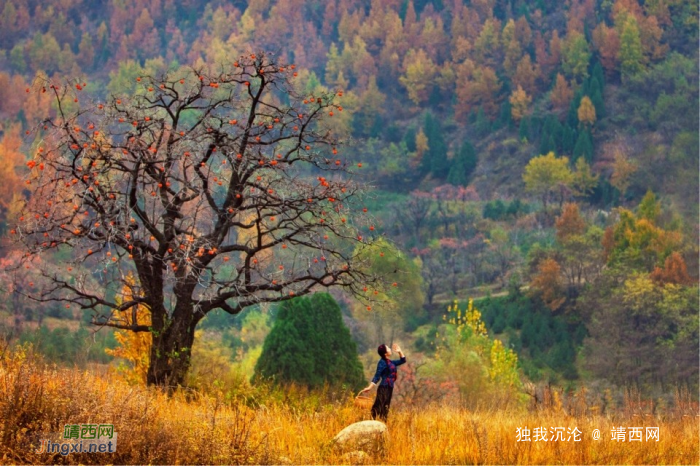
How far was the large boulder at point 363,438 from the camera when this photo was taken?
8078 mm

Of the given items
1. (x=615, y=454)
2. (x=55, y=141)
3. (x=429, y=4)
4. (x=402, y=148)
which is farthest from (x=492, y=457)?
(x=429, y=4)

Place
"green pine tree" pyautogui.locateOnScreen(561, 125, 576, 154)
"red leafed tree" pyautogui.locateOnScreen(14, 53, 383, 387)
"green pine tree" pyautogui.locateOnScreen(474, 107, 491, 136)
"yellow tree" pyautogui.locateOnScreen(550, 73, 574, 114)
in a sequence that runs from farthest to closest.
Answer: "green pine tree" pyautogui.locateOnScreen(474, 107, 491, 136), "yellow tree" pyautogui.locateOnScreen(550, 73, 574, 114), "green pine tree" pyautogui.locateOnScreen(561, 125, 576, 154), "red leafed tree" pyautogui.locateOnScreen(14, 53, 383, 387)

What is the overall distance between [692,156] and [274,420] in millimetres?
70983

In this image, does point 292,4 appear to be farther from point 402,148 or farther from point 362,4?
point 402,148

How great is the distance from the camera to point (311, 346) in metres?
25.5

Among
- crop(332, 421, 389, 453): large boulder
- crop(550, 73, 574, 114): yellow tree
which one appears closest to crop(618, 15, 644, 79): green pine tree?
crop(550, 73, 574, 114): yellow tree

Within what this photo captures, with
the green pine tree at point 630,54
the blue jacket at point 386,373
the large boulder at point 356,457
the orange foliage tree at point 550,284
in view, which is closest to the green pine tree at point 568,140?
the green pine tree at point 630,54

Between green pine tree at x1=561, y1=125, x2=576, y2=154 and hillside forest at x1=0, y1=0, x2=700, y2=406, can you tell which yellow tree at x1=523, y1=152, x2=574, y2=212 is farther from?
green pine tree at x1=561, y1=125, x2=576, y2=154

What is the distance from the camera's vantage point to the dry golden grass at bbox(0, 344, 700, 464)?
727cm

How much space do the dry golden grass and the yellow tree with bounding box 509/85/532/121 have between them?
8670 centimetres

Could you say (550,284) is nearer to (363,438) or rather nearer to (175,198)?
(175,198)

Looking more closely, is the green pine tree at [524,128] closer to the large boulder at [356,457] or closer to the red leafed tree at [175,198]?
the red leafed tree at [175,198]

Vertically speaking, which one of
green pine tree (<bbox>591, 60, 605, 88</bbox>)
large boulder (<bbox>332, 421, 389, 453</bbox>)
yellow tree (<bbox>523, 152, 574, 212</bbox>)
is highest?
green pine tree (<bbox>591, 60, 605, 88</bbox>)

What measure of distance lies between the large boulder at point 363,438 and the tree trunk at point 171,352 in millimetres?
3030
